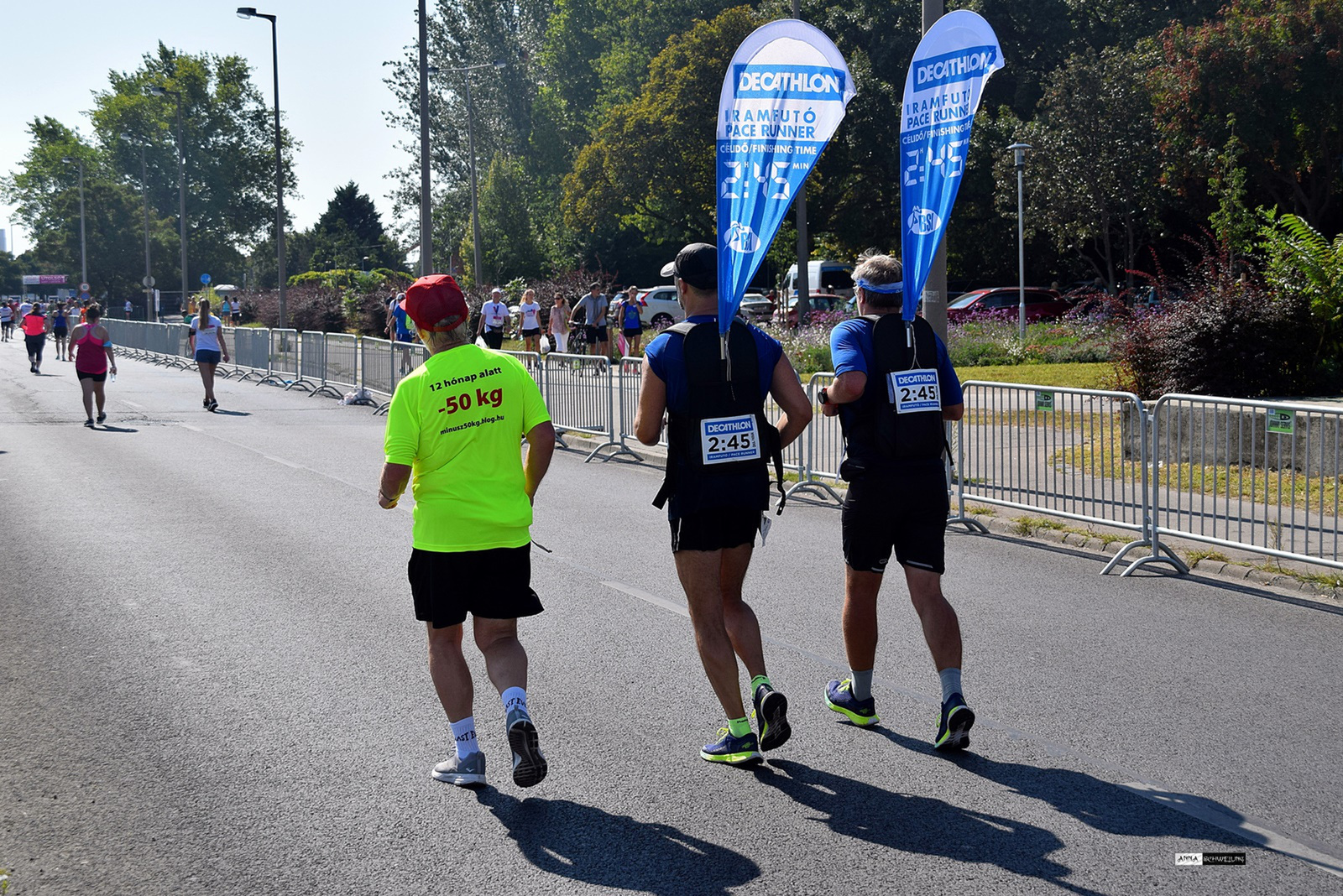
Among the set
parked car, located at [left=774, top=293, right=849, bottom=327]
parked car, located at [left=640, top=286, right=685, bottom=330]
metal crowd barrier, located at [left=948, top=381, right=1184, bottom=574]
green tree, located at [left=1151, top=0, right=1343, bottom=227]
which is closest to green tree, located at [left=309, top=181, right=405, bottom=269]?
parked car, located at [left=640, top=286, right=685, bottom=330]

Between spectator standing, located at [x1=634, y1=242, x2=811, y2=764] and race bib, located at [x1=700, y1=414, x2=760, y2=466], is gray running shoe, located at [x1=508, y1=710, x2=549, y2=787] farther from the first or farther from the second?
race bib, located at [x1=700, y1=414, x2=760, y2=466]

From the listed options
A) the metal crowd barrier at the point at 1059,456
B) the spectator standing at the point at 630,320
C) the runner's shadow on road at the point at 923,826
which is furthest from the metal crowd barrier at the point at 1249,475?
the spectator standing at the point at 630,320

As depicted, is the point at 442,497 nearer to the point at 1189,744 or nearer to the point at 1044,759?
the point at 1044,759

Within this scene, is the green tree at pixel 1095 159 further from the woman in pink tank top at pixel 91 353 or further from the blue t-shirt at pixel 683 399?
the blue t-shirt at pixel 683 399

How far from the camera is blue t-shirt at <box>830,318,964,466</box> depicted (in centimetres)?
522

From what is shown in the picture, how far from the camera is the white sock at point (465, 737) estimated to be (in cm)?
473

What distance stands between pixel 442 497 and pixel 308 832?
1186mm

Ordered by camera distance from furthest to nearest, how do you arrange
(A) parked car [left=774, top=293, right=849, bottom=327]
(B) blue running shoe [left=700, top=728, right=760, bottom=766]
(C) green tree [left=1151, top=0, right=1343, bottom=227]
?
(C) green tree [left=1151, top=0, right=1343, bottom=227], (A) parked car [left=774, top=293, right=849, bottom=327], (B) blue running shoe [left=700, top=728, right=760, bottom=766]

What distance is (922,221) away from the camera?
7816 mm

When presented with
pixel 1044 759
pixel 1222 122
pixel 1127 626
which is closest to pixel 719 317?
pixel 1044 759

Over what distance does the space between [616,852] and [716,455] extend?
1.41 metres

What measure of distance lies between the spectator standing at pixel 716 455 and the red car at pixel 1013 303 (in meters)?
29.5

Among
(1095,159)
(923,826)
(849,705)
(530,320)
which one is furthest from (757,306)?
(923,826)

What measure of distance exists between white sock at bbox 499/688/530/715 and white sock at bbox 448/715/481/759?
20 cm
